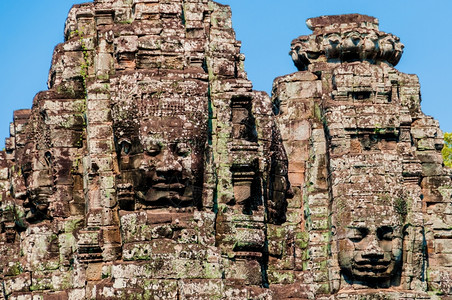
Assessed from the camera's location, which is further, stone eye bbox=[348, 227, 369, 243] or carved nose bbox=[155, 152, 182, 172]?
stone eye bbox=[348, 227, 369, 243]

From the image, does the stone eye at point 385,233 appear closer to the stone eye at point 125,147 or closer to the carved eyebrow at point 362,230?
the carved eyebrow at point 362,230

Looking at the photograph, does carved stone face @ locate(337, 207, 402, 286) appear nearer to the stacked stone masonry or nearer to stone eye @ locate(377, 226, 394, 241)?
stone eye @ locate(377, 226, 394, 241)

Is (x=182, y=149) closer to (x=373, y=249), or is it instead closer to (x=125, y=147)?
(x=125, y=147)

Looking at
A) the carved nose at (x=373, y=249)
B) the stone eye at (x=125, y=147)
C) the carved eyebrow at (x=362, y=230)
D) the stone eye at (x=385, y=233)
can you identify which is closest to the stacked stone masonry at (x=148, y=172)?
the stone eye at (x=125, y=147)

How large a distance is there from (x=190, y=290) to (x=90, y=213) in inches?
97.3

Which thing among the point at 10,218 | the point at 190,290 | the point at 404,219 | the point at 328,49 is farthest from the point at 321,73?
the point at 190,290

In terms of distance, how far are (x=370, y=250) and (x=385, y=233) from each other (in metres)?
0.55

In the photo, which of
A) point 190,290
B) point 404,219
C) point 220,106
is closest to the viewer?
point 190,290

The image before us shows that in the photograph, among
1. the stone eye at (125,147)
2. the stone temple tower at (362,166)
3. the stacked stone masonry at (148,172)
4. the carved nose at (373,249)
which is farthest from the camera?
the stone temple tower at (362,166)

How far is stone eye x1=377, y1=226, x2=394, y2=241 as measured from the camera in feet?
128

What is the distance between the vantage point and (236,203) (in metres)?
32.6

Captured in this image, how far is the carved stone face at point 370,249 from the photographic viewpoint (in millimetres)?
38969

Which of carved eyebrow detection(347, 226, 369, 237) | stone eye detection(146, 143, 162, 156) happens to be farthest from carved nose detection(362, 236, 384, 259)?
stone eye detection(146, 143, 162, 156)

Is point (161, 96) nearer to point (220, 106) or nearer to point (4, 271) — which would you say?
point (220, 106)
